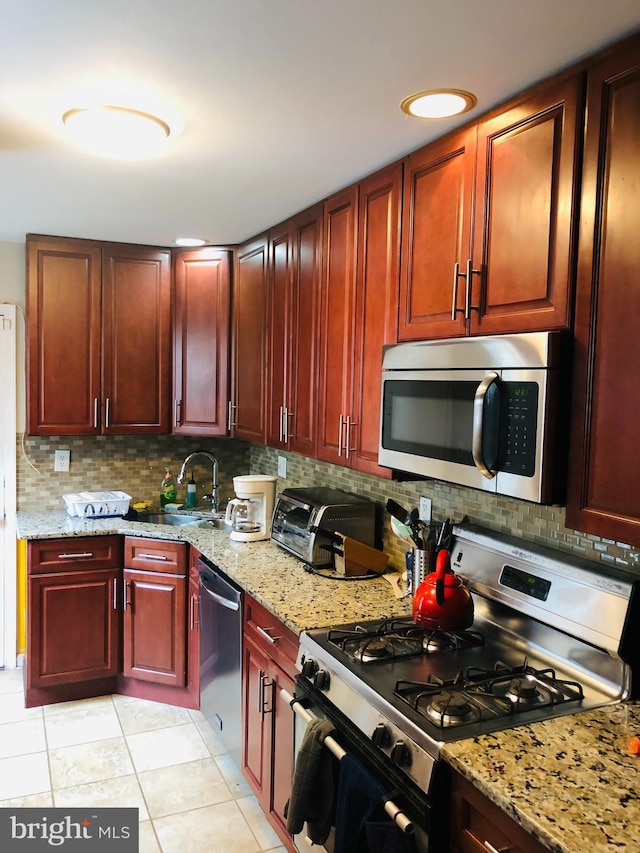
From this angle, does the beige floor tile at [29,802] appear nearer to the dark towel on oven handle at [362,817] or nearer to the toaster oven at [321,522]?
the toaster oven at [321,522]

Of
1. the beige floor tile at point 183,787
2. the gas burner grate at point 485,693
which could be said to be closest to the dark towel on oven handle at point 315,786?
the gas burner grate at point 485,693

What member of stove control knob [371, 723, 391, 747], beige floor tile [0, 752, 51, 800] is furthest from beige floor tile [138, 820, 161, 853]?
stove control knob [371, 723, 391, 747]

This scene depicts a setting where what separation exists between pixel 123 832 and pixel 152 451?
2.07m

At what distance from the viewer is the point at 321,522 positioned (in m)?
2.58

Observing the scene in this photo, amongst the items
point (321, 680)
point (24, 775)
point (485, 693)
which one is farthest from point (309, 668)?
point (24, 775)

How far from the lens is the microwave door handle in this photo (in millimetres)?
1587

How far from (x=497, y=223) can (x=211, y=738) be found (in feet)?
8.23

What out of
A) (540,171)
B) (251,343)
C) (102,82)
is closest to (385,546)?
(251,343)

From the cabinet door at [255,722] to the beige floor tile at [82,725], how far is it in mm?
866

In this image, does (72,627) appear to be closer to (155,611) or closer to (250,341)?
(155,611)

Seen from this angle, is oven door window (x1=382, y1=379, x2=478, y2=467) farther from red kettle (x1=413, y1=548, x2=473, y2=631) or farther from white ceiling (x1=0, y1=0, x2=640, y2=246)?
white ceiling (x1=0, y1=0, x2=640, y2=246)

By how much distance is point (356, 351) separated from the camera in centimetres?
238

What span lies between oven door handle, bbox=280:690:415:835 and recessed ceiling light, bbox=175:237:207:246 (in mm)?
2290

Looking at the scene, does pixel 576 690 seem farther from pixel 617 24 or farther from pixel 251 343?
pixel 251 343
